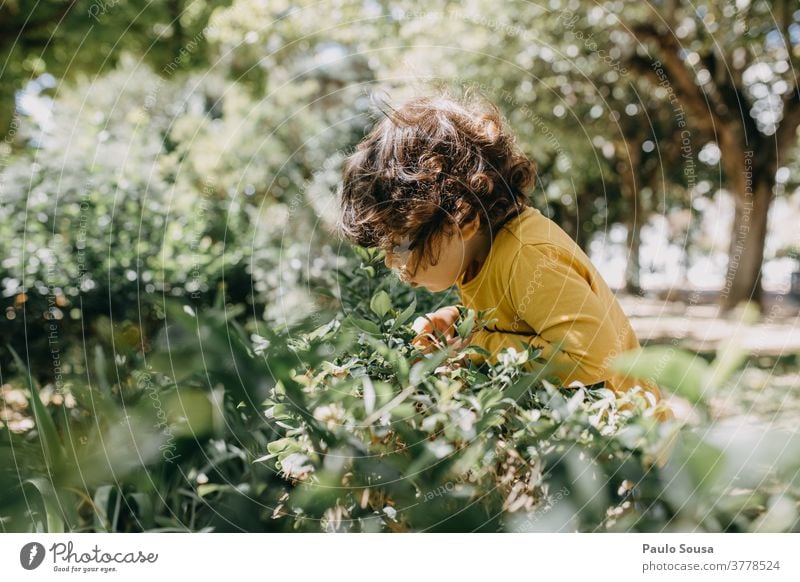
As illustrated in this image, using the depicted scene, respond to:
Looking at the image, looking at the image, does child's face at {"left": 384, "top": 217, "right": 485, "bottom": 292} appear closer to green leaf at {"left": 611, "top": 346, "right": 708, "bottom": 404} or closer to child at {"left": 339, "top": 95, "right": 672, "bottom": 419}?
child at {"left": 339, "top": 95, "right": 672, "bottom": 419}

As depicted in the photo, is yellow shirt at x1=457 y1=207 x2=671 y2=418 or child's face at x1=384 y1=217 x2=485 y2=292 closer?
yellow shirt at x1=457 y1=207 x2=671 y2=418

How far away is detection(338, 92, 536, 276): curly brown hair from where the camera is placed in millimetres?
1242

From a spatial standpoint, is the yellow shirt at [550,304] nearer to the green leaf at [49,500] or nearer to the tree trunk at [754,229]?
the green leaf at [49,500]

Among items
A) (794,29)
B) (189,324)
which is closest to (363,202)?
(189,324)

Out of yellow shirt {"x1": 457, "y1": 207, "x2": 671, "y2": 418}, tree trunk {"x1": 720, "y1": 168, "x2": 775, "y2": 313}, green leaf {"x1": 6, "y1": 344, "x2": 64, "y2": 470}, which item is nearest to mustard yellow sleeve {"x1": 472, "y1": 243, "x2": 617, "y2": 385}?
yellow shirt {"x1": 457, "y1": 207, "x2": 671, "y2": 418}

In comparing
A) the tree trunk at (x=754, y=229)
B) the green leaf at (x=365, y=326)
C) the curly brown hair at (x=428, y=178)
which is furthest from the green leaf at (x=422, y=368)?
the tree trunk at (x=754, y=229)

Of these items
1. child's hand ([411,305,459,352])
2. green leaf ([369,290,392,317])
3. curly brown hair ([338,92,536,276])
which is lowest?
child's hand ([411,305,459,352])

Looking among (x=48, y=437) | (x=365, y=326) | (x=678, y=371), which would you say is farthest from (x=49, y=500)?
(x=678, y=371)

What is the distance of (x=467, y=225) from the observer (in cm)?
130

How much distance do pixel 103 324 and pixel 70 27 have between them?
221 cm

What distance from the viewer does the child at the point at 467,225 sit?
1.13 m

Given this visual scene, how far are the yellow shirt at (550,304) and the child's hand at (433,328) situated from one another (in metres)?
0.06

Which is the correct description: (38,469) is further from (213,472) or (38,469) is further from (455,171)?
(455,171)

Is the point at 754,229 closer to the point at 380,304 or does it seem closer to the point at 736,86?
the point at 736,86
